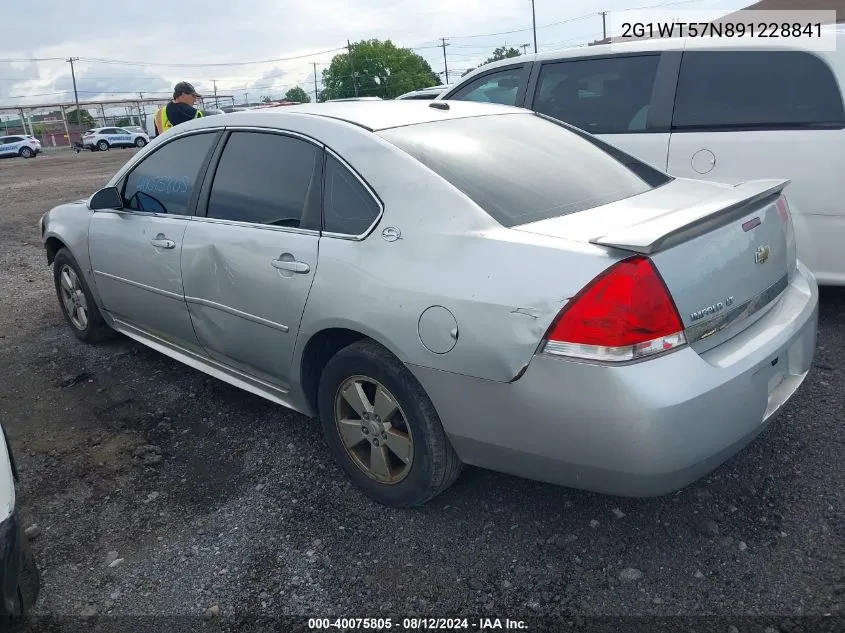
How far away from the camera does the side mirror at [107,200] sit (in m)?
4.16

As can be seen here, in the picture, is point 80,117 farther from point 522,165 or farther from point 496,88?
point 522,165

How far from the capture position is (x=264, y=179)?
3332 mm

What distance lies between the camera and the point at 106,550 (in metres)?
2.83

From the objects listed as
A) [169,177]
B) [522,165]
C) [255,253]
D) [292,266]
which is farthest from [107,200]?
[522,165]

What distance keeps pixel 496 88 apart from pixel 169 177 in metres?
2.99

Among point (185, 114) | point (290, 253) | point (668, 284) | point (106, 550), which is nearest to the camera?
point (668, 284)

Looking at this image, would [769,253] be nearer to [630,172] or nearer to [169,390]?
[630,172]

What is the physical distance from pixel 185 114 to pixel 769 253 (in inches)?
258

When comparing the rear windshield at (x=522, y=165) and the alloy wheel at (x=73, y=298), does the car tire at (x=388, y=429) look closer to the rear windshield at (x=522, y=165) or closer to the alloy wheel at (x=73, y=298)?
the rear windshield at (x=522, y=165)

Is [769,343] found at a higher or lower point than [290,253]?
lower

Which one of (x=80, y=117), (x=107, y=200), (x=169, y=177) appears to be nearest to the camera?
(x=169, y=177)

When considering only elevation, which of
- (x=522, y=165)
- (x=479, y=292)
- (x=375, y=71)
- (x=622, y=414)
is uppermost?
(x=375, y=71)

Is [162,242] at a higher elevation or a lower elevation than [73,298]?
higher

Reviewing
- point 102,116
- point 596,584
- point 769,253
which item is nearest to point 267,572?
point 596,584
